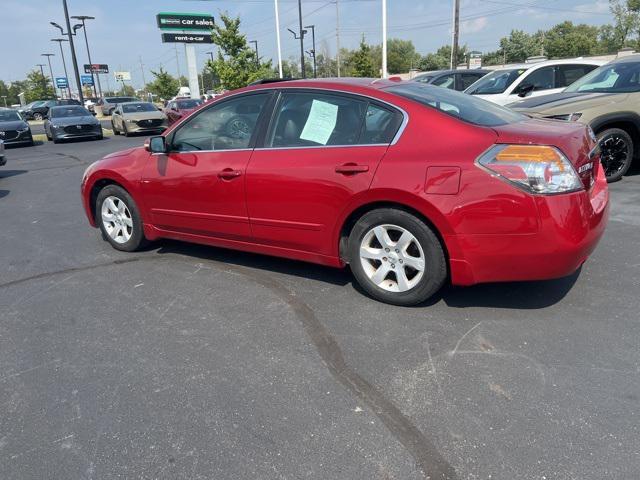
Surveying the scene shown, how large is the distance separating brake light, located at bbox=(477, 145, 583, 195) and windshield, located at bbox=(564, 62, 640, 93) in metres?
5.03

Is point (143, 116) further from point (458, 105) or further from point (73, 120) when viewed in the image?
point (458, 105)

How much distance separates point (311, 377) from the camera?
9.12 feet

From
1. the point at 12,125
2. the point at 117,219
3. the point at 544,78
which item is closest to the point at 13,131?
the point at 12,125

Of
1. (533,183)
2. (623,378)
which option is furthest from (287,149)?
(623,378)

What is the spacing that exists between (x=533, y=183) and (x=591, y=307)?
1.10 meters

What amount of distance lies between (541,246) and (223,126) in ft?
8.85

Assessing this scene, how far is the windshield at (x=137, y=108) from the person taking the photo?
68.3 feet

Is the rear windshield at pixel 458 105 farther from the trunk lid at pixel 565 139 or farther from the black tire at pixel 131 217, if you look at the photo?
the black tire at pixel 131 217

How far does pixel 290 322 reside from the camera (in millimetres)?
3445

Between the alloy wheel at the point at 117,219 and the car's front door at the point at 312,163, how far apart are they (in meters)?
1.71

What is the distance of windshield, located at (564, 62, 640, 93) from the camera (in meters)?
7.02

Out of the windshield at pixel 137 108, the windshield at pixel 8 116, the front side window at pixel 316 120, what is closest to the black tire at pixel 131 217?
the front side window at pixel 316 120

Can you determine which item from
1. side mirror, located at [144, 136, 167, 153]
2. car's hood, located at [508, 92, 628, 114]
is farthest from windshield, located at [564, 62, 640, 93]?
side mirror, located at [144, 136, 167, 153]

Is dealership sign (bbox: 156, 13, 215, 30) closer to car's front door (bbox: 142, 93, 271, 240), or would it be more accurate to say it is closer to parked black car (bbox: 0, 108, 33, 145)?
parked black car (bbox: 0, 108, 33, 145)
